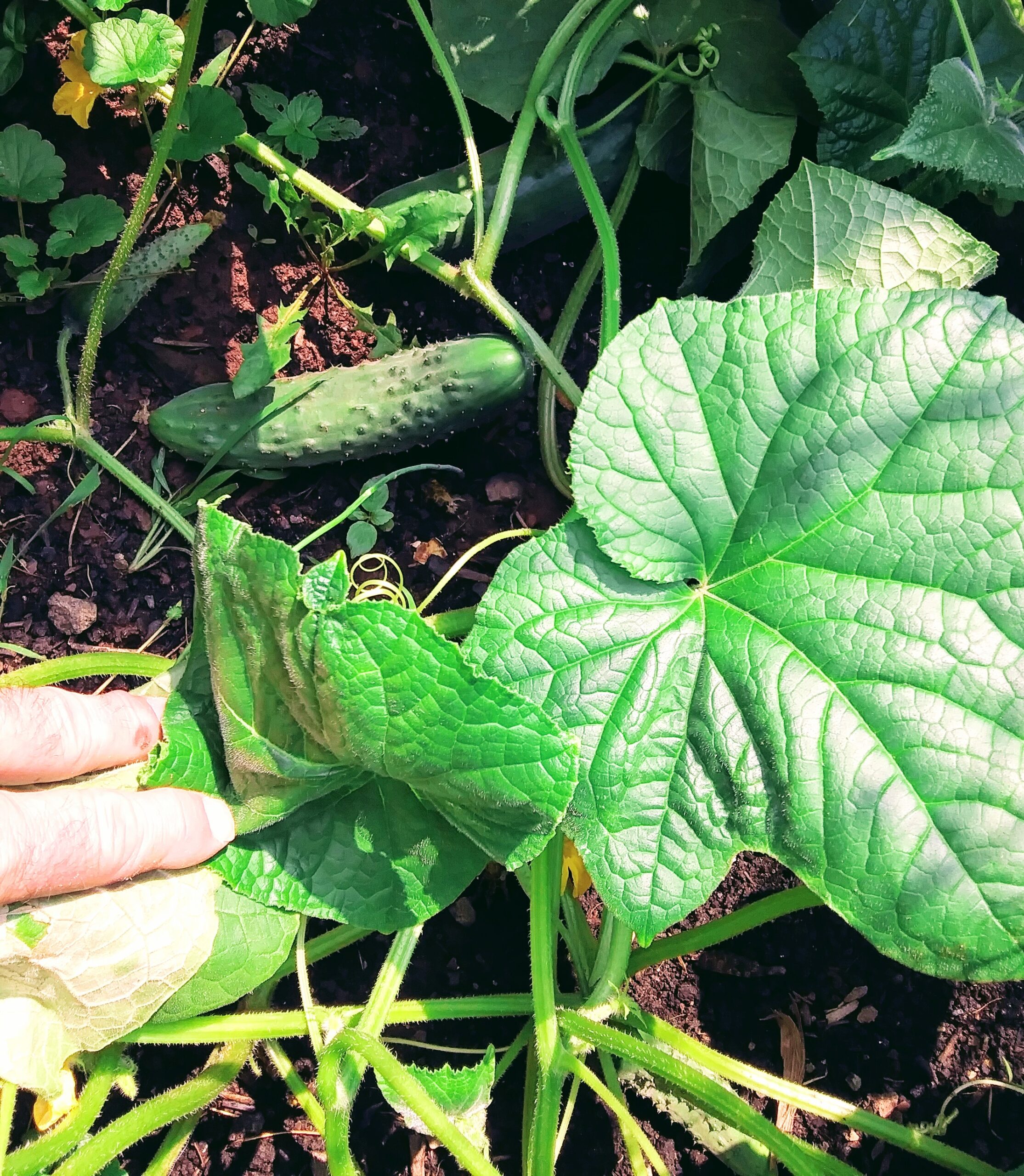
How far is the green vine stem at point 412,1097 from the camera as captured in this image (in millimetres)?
1451

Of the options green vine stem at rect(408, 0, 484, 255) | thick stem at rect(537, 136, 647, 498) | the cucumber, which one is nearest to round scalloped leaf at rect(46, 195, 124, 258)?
the cucumber

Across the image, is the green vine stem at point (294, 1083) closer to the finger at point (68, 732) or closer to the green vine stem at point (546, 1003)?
the green vine stem at point (546, 1003)

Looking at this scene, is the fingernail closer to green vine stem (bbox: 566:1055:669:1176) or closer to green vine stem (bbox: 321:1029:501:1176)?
green vine stem (bbox: 321:1029:501:1176)

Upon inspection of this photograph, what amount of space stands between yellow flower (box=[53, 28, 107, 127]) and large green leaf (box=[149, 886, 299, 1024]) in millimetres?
1612

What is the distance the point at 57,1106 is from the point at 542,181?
2.07 m

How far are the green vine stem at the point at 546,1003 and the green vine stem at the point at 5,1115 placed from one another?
85cm

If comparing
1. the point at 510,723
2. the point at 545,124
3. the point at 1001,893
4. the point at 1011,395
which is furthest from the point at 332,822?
the point at 545,124

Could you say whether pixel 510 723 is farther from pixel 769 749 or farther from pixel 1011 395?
pixel 1011 395

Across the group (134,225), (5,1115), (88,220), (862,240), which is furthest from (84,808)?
(862,240)

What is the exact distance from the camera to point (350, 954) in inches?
83.0

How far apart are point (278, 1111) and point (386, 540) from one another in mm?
1215

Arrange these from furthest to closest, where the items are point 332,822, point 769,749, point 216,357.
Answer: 1. point 216,357
2. point 332,822
3. point 769,749

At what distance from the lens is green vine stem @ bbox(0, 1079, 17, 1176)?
157cm

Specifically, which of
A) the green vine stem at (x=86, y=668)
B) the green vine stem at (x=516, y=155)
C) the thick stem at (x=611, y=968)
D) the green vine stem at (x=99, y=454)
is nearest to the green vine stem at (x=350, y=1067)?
the thick stem at (x=611, y=968)
